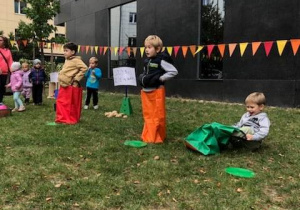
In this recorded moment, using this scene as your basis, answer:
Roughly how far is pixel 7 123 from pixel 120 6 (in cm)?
1001

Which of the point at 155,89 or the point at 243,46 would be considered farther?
the point at 243,46

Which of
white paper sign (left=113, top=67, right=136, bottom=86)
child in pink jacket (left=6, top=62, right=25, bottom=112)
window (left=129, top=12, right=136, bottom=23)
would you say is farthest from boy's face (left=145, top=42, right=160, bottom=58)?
window (left=129, top=12, right=136, bottom=23)

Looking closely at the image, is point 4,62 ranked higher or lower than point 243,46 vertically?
lower

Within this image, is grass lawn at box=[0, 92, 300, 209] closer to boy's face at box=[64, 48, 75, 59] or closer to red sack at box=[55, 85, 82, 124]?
red sack at box=[55, 85, 82, 124]

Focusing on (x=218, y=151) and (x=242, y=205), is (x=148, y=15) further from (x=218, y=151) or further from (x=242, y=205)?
(x=242, y=205)

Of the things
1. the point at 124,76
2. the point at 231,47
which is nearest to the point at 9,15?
the point at 124,76

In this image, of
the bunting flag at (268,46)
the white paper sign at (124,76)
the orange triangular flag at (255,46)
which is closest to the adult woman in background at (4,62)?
the white paper sign at (124,76)

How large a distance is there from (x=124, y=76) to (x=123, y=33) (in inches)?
255

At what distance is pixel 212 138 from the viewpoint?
5066 mm

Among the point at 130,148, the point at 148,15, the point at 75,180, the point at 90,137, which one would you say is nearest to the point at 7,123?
the point at 90,137

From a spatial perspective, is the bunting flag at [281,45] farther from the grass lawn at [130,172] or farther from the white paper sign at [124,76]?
the white paper sign at [124,76]

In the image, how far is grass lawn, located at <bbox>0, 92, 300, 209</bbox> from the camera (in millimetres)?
3410

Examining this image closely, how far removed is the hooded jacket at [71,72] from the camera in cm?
716

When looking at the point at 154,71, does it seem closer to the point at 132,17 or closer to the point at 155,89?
the point at 155,89
